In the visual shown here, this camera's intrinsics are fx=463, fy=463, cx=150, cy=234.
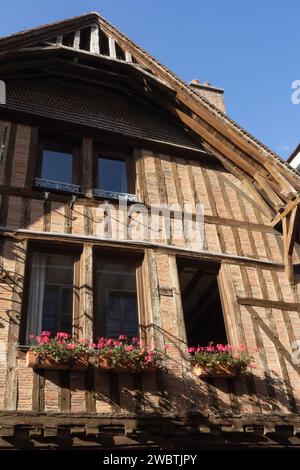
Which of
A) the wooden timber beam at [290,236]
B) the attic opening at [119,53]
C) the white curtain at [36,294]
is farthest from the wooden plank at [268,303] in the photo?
the attic opening at [119,53]

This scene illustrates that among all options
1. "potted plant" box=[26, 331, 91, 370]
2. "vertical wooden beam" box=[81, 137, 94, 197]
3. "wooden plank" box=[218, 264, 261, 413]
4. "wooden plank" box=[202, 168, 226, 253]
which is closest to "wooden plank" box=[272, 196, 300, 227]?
"wooden plank" box=[202, 168, 226, 253]

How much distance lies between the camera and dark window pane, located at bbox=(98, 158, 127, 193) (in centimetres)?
830

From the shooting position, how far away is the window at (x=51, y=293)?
6.27 metres

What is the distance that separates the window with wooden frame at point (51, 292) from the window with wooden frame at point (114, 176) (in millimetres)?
1494

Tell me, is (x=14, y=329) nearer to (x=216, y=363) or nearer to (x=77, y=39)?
(x=216, y=363)

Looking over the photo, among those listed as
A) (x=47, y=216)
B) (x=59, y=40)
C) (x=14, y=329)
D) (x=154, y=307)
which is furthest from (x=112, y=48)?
(x=14, y=329)

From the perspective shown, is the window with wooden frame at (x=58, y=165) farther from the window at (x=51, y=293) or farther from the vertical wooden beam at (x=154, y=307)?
the vertical wooden beam at (x=154, y=307)

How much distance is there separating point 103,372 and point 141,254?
6.99 feet

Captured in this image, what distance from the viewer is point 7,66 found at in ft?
27.0

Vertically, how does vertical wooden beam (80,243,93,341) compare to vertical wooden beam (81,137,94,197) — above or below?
below

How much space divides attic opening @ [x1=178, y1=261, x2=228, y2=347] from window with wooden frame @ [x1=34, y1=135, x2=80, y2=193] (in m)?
2.38

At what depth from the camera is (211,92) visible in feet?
39.7

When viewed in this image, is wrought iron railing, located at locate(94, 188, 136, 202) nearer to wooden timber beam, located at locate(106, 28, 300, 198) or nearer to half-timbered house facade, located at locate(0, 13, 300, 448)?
half-timbered house facade, located at locate(0, 13, 300, 448)

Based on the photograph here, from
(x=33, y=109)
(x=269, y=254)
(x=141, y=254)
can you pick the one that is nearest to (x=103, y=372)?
(x=141, y=254)
